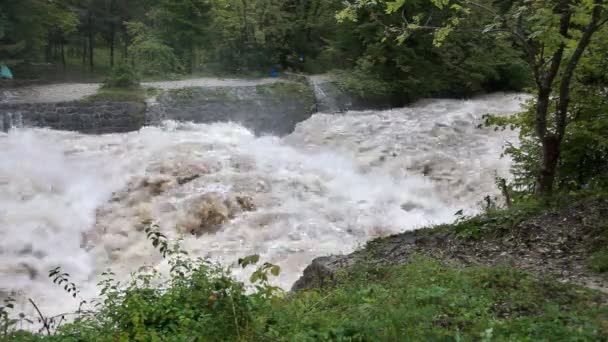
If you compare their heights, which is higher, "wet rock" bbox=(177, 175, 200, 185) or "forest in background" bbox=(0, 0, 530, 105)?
"forest in background" bbox=(0, 0, 530, 105)

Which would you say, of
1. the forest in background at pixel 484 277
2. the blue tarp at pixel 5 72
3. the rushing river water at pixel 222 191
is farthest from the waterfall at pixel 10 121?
the forest in background at pixel 484 277

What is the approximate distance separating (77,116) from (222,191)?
228 inches

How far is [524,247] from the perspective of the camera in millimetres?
6008

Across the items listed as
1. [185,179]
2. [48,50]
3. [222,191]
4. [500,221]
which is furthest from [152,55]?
[500,221]

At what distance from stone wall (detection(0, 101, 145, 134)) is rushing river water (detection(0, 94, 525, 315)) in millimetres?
572

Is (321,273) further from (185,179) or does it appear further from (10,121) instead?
(10,121)

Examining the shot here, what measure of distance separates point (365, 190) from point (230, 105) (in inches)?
238

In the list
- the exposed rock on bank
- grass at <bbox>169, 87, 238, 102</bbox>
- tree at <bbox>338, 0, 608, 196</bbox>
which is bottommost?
the exposed rock on bank

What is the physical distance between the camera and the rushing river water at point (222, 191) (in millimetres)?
9359

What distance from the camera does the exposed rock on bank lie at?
5.49m

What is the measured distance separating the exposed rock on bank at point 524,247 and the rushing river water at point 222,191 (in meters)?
2.07

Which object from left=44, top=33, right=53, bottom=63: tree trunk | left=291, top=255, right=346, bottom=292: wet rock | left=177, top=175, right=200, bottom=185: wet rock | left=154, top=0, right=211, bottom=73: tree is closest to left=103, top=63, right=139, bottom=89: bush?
left=154, top=0, right=211, bottom=73: tree

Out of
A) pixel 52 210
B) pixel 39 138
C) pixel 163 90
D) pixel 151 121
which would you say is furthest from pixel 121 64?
pixel 52 210

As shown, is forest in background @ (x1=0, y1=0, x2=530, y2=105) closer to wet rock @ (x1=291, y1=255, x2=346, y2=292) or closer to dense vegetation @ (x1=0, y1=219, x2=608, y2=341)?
wet rock @ (x1=291, y1=255, x2=346, y2=292)
